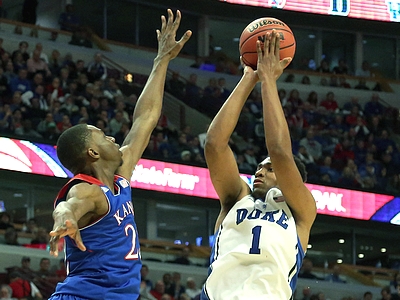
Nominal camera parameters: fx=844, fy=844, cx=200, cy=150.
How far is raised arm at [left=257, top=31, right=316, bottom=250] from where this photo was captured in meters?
4.84

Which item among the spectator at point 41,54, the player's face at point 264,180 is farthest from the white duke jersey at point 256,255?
the spectator at point 41,54

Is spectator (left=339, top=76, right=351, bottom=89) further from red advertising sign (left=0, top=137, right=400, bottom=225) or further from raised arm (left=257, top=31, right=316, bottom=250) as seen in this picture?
raised arm (left=257, top=31, right=316, bottom=250)

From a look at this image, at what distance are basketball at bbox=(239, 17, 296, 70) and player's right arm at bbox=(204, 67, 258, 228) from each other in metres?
0.22

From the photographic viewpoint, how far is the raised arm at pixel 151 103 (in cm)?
556

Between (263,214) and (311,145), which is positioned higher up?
(311,145)

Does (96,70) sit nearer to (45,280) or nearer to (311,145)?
(311,145)

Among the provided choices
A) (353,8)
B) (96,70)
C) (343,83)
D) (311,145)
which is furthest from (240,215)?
(343,83)

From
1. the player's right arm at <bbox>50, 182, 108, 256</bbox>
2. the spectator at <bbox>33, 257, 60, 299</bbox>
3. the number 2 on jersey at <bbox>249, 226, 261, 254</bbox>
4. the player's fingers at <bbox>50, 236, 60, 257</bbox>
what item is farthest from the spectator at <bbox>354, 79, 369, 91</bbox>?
the player's fingers at <bbox>50, 236, 60, 257</bbox>

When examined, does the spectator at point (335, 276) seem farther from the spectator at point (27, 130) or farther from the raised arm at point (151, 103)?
the raised arm at point (151, 103)

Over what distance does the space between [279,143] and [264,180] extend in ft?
1.27

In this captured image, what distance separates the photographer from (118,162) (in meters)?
5.02

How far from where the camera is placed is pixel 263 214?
4.96 metres

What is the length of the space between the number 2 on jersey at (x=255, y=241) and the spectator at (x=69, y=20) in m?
15.7

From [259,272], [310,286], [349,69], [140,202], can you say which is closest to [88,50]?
[140,202]
